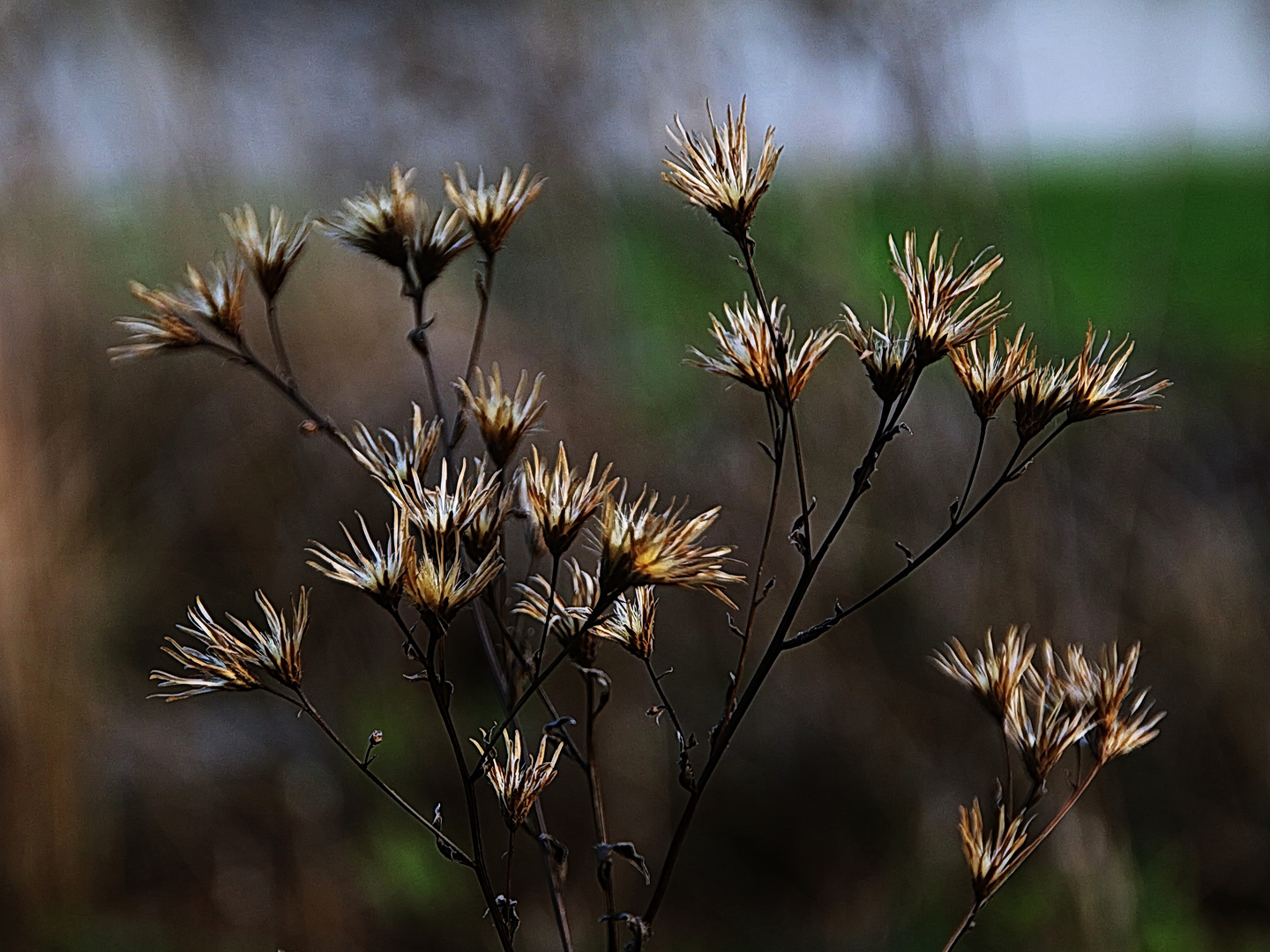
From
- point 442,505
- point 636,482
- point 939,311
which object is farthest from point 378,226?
point 636,482

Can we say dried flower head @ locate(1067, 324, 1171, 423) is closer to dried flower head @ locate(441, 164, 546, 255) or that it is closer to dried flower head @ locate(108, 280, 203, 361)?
dried flower head @ locate(441, 164, 546, 255)

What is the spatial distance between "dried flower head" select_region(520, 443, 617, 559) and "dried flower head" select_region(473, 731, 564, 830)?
9 cm

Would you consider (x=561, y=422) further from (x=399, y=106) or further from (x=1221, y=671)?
(x=1221, y=671)

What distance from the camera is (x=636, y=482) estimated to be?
2.14m

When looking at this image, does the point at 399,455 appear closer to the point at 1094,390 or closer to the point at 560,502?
the point at 560,502

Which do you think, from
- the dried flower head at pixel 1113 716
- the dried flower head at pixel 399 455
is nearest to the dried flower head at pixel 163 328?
the dried flower head at pixel 399 455

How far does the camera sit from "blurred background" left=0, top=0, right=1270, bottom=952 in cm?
158

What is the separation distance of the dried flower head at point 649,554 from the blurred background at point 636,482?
1.11 metres

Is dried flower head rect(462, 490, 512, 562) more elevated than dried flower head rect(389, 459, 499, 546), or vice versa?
dried flower head rect(389, 459, 499, 546)

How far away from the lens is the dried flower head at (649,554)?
434 millimetres

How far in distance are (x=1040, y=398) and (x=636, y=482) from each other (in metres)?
1.64

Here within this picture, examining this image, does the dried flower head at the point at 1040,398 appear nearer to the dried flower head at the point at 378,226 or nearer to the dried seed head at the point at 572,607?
the dried seed head at the point at 572,607

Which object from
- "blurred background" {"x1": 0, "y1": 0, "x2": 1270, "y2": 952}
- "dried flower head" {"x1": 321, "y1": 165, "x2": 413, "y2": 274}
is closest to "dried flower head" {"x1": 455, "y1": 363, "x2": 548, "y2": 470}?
"dried flower head" {"x1": 321, "y1": 165, "x2": 413, "y2": 274}

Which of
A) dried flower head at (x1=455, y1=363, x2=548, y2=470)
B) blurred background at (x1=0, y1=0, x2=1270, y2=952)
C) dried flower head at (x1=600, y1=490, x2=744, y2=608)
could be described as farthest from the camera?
blurred background at (x1=0, y1=0, x2=1270, y2=952)
